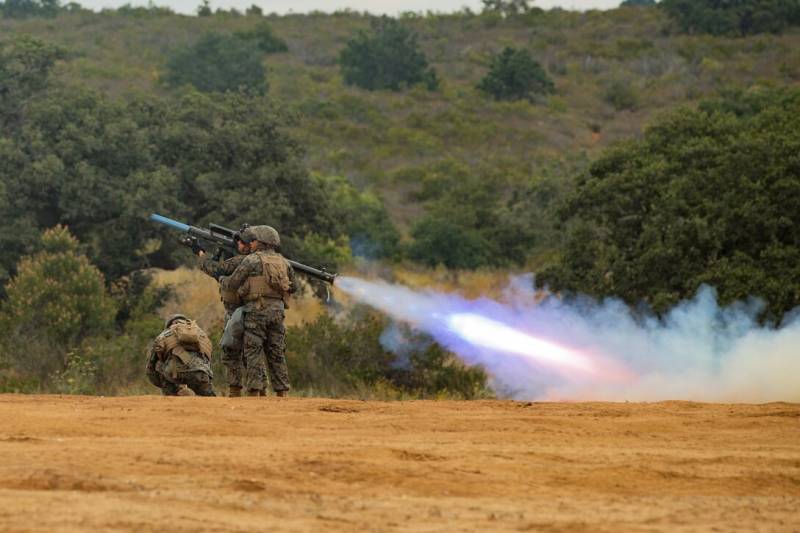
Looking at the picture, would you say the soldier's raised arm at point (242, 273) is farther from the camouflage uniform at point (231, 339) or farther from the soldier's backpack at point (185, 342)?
the soldier's backpack at point (185, 342)

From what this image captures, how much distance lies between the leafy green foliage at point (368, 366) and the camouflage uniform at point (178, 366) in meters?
5.98

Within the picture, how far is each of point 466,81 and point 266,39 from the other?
10.1 meters

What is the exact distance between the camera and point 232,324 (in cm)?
1593

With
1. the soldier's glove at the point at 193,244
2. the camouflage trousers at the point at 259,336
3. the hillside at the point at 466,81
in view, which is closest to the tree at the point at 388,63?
the hillside at the point at 466,81

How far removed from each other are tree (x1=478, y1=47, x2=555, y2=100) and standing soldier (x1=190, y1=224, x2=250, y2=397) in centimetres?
4633

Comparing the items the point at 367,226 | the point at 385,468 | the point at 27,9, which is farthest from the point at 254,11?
the point at 385,468

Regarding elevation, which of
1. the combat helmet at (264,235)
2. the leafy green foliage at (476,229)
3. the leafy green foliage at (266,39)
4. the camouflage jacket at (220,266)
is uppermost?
the leafy green foliage at (266,39)

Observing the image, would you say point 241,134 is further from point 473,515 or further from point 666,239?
point 473,515

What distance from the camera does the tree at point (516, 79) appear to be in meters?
61.9

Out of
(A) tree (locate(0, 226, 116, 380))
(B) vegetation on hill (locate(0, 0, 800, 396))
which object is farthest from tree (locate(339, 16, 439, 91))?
(A) tree (locate(0, 226, 116, 380))

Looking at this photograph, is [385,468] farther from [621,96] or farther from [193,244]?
[621,96]

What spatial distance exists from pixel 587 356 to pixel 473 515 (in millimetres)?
11541

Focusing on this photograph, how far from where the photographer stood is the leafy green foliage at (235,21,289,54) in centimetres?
7019

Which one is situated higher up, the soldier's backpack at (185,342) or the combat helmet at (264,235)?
the combat helmet at (264,235)
